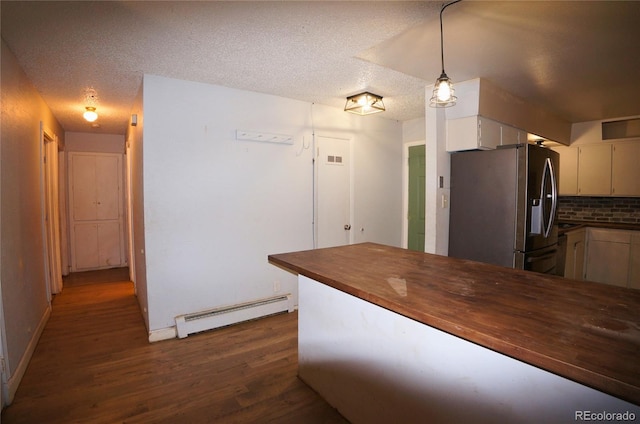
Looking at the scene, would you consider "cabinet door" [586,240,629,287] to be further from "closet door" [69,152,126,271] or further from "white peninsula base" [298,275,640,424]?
"closet door" [69,152,126,271]

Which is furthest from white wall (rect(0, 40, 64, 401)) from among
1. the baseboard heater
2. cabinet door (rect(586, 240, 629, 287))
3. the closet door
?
cabinet door (rect(586, 240, 629, 287))

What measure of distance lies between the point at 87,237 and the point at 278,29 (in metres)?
5.46

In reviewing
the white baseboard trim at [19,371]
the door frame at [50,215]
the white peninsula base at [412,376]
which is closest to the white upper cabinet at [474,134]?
the white peninsula base at [412,376]

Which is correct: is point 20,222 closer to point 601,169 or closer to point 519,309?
point 519,309

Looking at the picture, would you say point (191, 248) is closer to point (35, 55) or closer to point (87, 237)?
point (35, 55)

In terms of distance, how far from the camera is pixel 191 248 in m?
3.07

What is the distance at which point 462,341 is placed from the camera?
1.22 m

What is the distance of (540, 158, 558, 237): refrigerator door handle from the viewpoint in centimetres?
284

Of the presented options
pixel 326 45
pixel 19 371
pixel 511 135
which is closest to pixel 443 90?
pixel 326 45

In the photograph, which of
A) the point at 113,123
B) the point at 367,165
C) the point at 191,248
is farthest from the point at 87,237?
the point at 367,165

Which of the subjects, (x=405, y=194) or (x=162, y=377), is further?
(x=405, y=194)

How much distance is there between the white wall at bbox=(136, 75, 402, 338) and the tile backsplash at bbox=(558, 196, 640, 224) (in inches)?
146

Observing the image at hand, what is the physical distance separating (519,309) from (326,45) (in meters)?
1.98

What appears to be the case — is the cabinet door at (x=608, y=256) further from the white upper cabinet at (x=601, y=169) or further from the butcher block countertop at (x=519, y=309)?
the butcher block countertop at (x=519, y=309)
